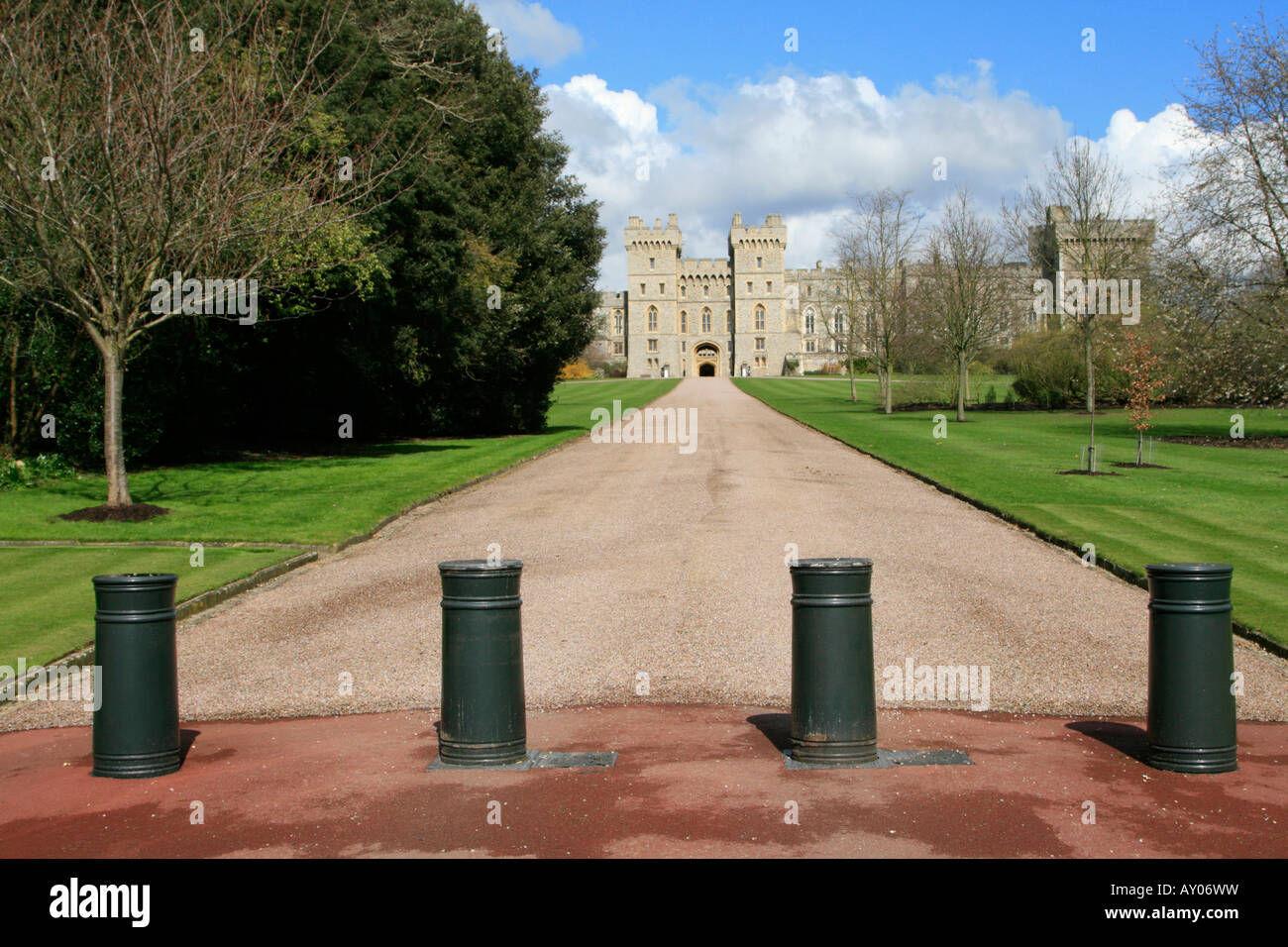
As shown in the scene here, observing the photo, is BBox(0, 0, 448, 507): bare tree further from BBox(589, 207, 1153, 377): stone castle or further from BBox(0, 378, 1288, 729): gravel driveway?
BBox(589, 207, 1153, 377): stone castle

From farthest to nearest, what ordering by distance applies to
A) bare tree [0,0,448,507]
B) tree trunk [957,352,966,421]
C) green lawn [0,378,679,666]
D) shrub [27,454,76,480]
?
tree trunk [957,352,966,421], shrub [27,454,76,480], bare tree [0,0,448,507], green lawn [0,378,679,666]

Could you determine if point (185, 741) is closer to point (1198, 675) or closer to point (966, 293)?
point (1198, 675)

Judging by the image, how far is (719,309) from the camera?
133 meters

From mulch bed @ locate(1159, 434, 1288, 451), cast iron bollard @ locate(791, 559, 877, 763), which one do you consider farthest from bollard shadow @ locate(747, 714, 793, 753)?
mulch bed @ locate(1159, 434, 1288, 451)

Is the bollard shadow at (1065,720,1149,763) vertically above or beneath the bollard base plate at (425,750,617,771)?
beneath

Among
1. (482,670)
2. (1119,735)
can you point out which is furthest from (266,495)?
(1119,735)

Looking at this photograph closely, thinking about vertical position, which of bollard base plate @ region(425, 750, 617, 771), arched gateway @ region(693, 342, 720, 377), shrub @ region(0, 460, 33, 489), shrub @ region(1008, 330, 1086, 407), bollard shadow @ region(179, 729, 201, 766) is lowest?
bollard shadow @ region(179, 729, 201, 766)

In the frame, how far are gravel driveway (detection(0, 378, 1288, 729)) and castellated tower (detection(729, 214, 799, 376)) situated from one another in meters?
112

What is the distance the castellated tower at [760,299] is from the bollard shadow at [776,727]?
123 metres

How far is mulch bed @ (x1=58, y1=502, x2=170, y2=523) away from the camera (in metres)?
16.2

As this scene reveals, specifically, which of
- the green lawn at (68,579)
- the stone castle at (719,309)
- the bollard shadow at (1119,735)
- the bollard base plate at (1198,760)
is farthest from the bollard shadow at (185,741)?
the stone castle at (719,309)
